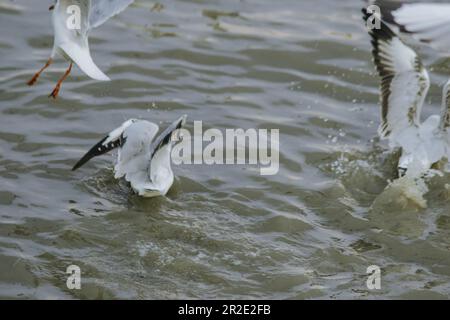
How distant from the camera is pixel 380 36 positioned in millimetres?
8008

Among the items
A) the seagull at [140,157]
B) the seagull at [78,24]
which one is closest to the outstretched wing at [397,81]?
the seagull at [140,157]

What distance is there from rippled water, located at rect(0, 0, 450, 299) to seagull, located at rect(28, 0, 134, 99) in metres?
1.01

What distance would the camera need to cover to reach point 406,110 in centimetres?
794

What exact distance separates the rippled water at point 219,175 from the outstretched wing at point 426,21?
153cm

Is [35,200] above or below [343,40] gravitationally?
below

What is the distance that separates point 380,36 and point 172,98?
2.12m

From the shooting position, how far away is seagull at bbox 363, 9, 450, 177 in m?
7.78

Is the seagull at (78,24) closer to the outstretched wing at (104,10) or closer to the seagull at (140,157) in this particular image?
the outstretched wing at (104,10)

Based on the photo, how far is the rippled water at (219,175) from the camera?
619 centimetres

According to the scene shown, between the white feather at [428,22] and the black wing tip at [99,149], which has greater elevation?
the white feather at [428,22]

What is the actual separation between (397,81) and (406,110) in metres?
0.28

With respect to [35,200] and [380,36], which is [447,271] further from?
[35,200]

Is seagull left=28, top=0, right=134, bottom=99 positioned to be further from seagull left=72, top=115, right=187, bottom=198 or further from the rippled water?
the rippled water
